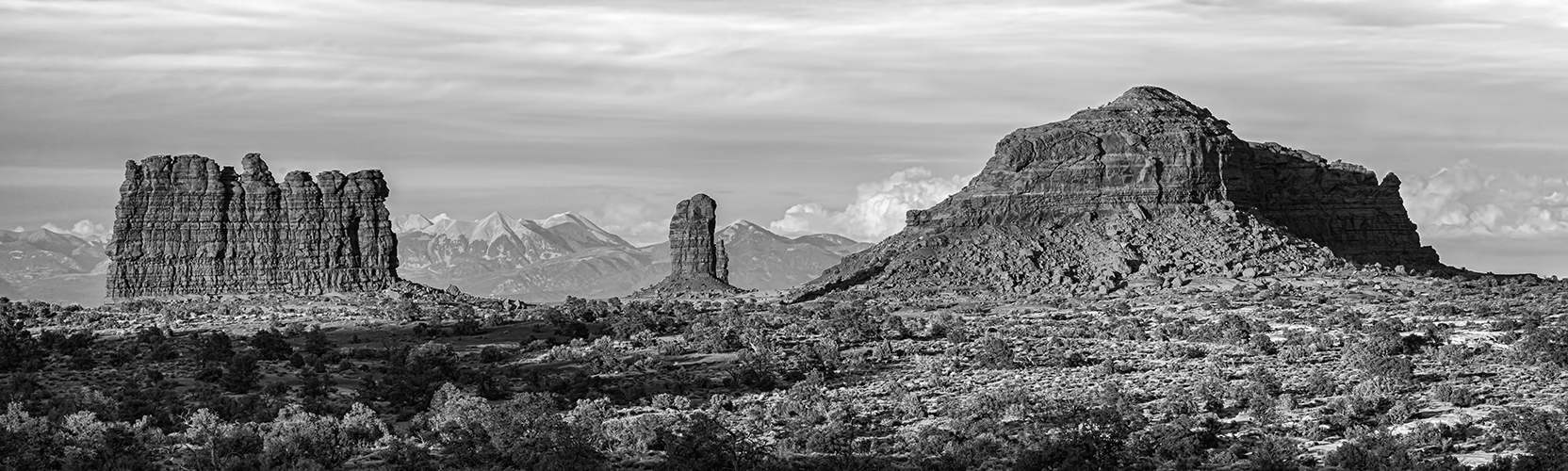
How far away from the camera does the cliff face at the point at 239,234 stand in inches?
4272

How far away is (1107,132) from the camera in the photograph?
11319 cm

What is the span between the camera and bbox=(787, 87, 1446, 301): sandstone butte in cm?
10781

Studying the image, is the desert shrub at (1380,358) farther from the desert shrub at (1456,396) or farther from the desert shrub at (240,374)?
the desert shrub at (240,374)

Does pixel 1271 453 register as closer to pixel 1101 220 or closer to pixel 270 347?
pixel 270 347

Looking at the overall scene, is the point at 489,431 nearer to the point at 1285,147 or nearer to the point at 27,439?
the point at 27,439

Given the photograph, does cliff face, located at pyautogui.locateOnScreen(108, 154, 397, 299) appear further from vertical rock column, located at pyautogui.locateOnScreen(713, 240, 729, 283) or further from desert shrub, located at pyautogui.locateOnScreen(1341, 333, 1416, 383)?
desert shrub, located at pyautogui.locateOnScreen(1341, 333, 1416, 383)

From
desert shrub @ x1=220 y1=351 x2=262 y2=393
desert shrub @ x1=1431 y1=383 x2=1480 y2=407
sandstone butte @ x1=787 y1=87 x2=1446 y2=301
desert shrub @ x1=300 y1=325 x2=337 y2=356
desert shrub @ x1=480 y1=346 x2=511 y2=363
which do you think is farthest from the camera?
sandstone butte @ x1=787 y1=87 x2=1446 y2=301

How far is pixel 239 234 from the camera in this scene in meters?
109

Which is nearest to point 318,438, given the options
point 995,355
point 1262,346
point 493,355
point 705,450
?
point 705,450

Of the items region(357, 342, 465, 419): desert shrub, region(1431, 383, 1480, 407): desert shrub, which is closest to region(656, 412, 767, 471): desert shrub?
region(357, 342, 465, 419): desert shrub

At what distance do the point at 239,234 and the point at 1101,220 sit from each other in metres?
41.1

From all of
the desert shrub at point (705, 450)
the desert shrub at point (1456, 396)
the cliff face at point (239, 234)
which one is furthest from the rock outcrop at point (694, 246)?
the desert shrub at point (705, 450)

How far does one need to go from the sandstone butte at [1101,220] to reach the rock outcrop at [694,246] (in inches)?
397

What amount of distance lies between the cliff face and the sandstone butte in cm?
2241
